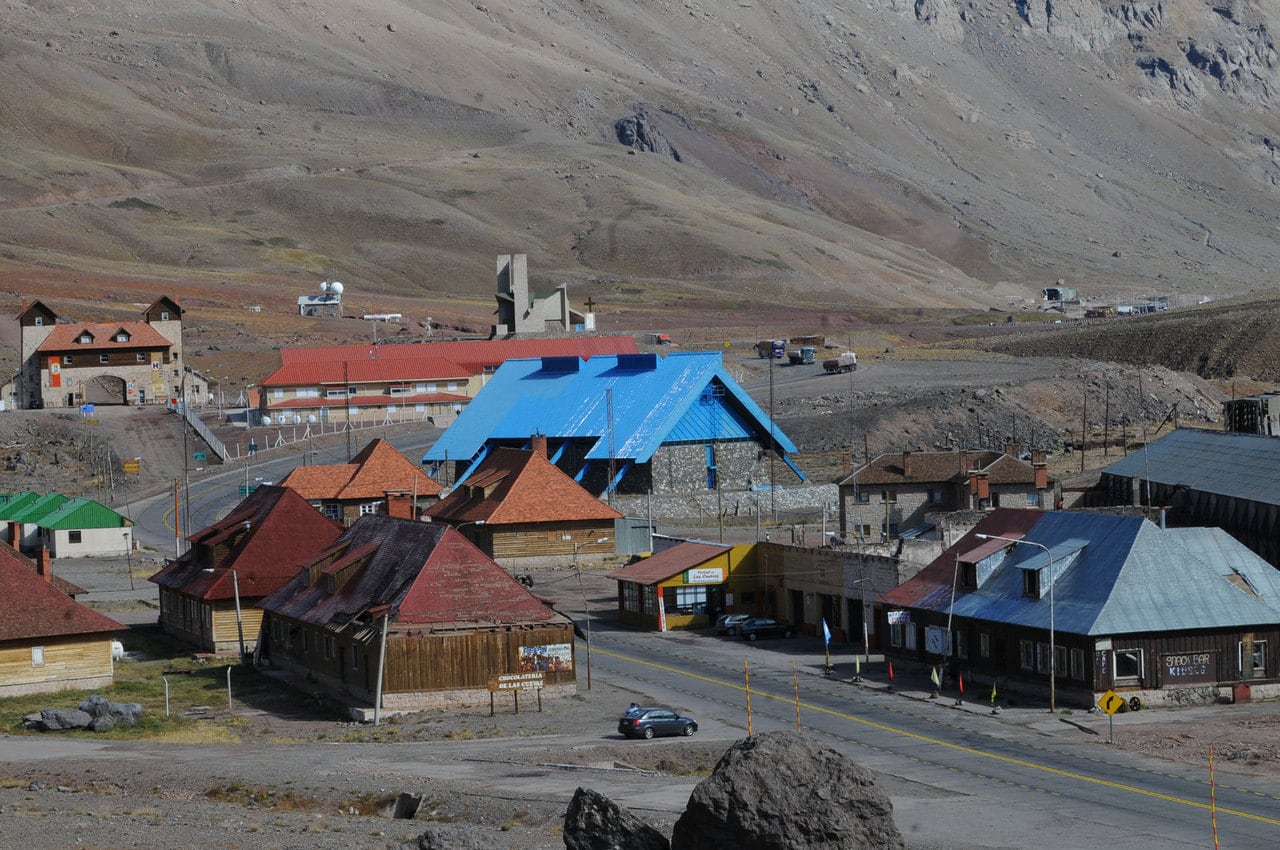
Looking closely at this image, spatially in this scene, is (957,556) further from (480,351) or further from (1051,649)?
(480,351)

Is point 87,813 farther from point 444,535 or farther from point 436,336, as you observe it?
point 436,336

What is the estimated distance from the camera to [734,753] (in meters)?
25.7

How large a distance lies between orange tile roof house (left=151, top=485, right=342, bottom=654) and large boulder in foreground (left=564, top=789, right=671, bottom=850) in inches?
1463

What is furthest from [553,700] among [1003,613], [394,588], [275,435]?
[275,435]

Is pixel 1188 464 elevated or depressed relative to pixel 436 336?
depressed

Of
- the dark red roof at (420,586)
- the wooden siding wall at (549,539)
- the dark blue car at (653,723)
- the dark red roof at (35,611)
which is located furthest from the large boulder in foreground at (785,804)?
the wooden siding wall at (549,539)

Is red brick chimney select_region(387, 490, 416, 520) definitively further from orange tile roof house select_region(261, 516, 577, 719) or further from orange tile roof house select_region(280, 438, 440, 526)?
orange tile roof house select_region(280, 438, 440, 526)

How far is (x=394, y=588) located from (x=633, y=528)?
30.9 m

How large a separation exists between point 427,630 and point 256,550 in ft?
49.4

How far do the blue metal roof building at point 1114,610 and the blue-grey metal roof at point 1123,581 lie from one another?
0.12ft

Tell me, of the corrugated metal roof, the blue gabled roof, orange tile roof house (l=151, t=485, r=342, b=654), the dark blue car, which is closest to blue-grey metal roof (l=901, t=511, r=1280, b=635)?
the dark blue car

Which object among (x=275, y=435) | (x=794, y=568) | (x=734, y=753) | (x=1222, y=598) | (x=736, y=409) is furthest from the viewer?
(x=275, y=435)

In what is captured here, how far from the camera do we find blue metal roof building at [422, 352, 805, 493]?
320 feet

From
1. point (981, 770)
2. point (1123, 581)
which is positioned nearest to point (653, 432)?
point (1123, 581)
